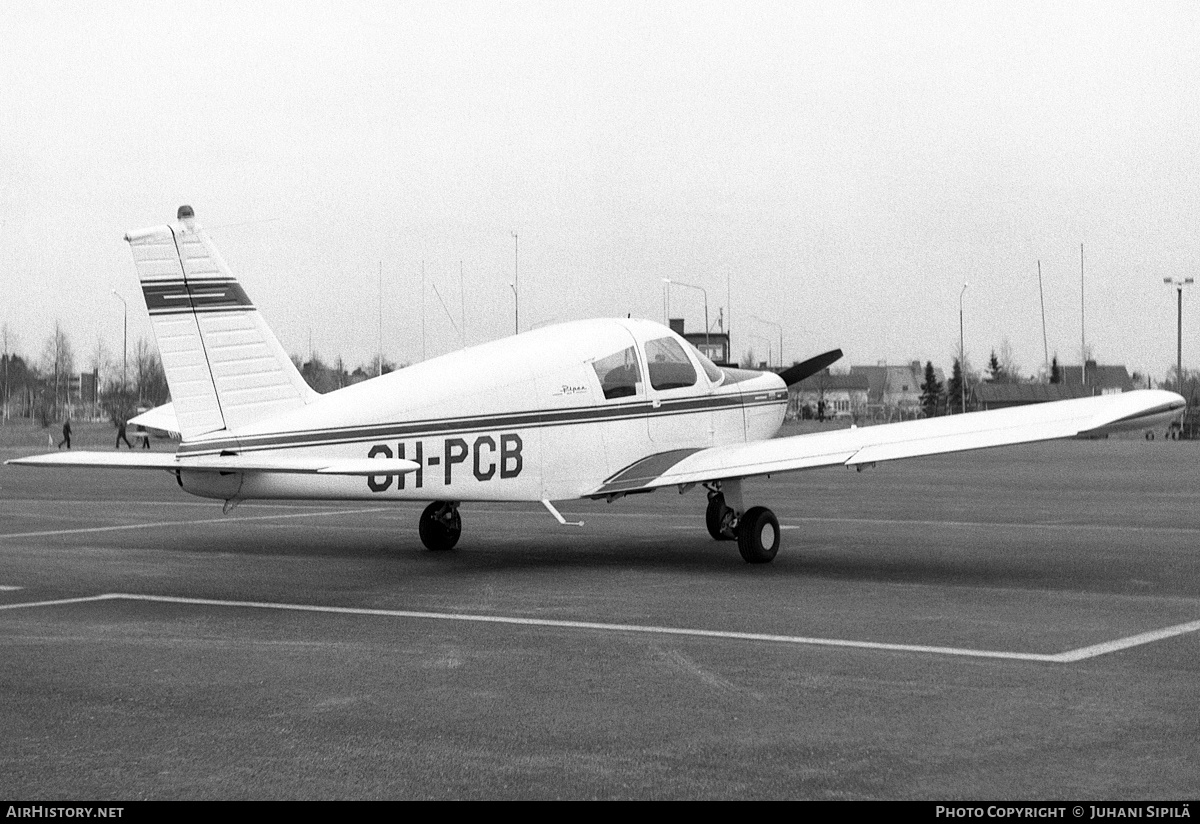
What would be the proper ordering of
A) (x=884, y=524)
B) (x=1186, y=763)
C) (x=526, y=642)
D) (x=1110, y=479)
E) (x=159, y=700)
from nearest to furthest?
(x=1186, y=763)
(x=159, y=700)
(x=526, y=642)
(x=884, y=524)
(x=1110, y=479)

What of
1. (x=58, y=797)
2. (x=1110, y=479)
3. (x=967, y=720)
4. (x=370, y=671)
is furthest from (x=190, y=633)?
(x=1110, y=479)

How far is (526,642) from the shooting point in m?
9.49

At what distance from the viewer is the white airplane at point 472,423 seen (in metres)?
12.9

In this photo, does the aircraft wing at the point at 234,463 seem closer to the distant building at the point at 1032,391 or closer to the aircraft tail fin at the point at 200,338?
the aircraft tail fin at the point at 200,338

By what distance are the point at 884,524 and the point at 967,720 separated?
13149mm

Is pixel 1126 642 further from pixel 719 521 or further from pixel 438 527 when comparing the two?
pixel 438 527

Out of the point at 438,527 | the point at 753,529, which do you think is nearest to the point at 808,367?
the point at 753,529

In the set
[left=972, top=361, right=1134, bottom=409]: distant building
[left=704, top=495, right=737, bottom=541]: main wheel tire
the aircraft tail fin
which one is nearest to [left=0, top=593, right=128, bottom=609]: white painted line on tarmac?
the aircraft tail fin

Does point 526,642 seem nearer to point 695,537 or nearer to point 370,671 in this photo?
point 370,671

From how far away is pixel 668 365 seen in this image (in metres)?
16.0

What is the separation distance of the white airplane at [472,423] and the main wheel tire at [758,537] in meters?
0.02

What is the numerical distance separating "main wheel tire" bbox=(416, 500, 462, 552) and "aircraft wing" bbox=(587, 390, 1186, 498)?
2183 millimetres

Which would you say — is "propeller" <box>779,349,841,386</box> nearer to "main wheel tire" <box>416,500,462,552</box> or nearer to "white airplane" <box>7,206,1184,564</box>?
"white airplane" <box>7,206,1184,564</box>

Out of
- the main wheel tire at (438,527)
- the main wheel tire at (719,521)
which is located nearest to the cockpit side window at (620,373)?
the main wheel tire at (719,521)
